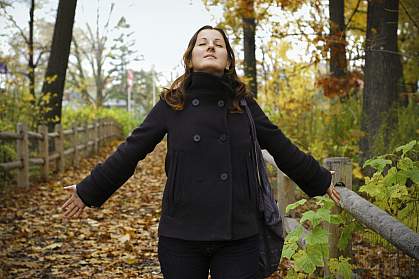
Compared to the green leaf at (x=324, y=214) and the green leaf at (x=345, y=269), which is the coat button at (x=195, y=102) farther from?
the green leaf at (x=345, y=269)

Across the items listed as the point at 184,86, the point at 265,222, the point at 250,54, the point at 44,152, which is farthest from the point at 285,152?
the point at 250,54

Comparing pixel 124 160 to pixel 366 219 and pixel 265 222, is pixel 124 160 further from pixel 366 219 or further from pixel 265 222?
pixel 366 219

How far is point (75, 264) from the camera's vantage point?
5.59 m

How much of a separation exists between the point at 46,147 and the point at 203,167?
954 cm

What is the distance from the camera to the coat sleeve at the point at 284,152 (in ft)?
9.49

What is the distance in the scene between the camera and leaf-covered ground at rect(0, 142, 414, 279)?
5.23 metres

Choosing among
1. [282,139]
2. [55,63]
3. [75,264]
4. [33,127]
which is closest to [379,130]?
[75,264]

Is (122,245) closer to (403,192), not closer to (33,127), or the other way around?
(403,192)

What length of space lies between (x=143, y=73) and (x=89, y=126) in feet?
167

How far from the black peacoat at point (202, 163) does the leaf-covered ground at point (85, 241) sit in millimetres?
1633

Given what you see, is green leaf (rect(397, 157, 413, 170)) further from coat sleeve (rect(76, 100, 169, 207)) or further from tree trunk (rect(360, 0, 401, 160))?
tree trunk (rect(360, 0, 401, 160))

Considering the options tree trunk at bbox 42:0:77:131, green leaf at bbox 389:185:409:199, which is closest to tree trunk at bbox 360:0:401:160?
green leaf at bbox 389:185:409:199

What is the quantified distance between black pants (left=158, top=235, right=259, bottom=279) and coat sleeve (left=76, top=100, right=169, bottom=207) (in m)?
0.40

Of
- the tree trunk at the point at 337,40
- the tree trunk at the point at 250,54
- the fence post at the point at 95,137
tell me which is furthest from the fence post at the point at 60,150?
the tree trunk at the point at 337,40
